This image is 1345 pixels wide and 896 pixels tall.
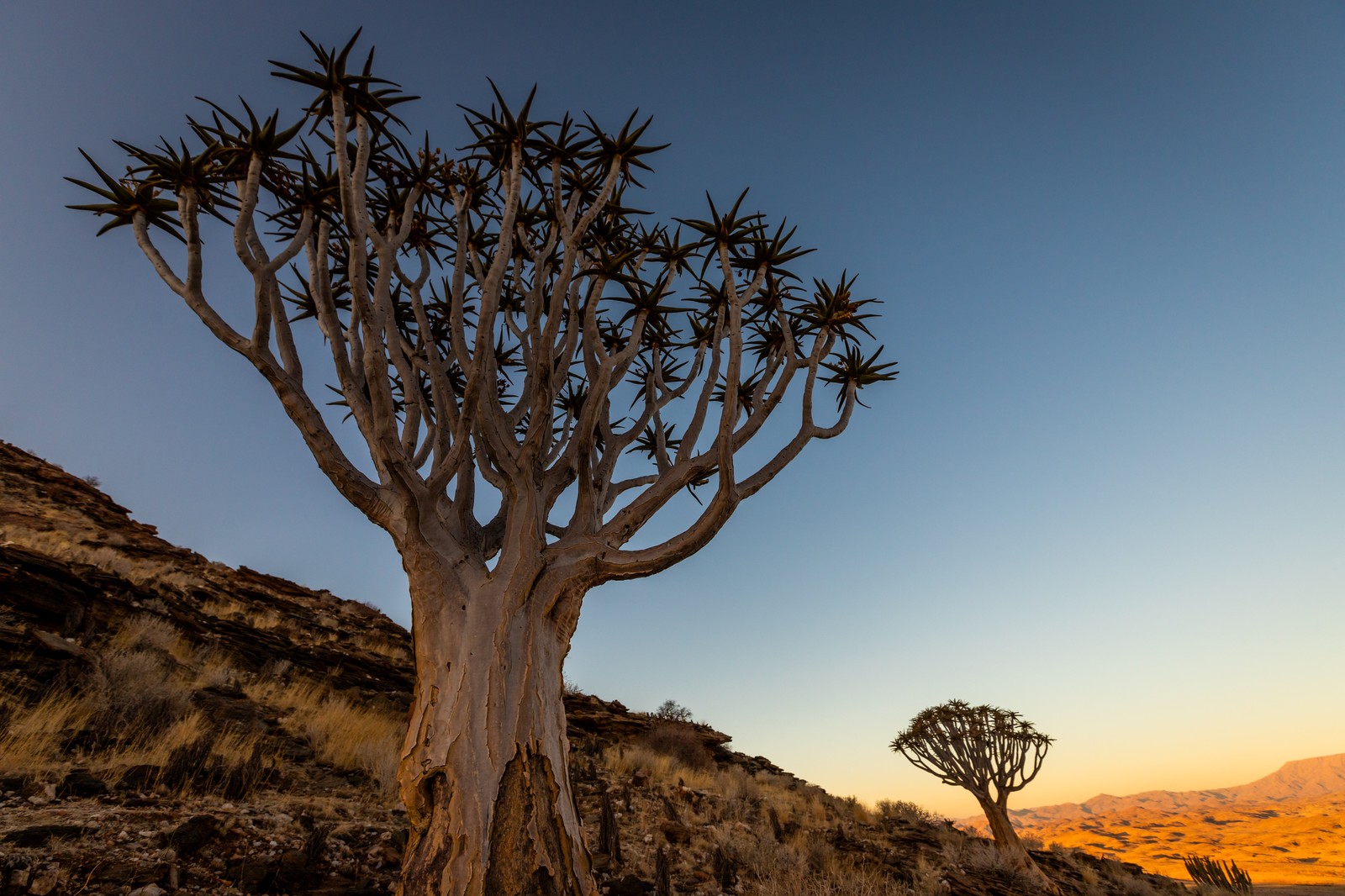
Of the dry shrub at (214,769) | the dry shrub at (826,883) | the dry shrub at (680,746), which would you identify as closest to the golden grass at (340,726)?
the dry shrub at (214,769)

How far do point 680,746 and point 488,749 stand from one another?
404 inches

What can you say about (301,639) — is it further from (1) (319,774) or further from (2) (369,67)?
(2) (369,67)

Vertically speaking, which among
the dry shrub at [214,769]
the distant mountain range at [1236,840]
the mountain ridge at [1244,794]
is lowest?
the mountain ridge at [1244,794]

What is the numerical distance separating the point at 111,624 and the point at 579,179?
28.5 feet

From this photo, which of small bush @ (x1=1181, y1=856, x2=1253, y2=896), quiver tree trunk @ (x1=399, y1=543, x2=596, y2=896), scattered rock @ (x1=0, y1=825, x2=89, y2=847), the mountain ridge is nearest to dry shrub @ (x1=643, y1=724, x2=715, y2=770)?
quiver tree trunk @ (x1=399, y1=543, x2=596, y2=896)

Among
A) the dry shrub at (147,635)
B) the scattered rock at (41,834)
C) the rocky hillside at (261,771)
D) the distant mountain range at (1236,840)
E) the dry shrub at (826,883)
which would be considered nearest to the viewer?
the scattered rock at (41,834)

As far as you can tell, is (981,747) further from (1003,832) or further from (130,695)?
(130,695)

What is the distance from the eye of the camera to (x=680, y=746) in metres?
13.6

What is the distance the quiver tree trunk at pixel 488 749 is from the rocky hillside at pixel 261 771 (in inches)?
43.1

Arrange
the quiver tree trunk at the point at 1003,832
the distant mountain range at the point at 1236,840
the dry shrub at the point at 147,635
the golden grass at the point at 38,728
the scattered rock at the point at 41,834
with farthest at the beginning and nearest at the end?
the distant mountain range at the point at 1236,840 < the quiver tree trunk at the point at 1003,832 < the dry shrub at the point at 147,635 < the golden grass at the point at 38,728 < the scattered rock at the point at 41,834

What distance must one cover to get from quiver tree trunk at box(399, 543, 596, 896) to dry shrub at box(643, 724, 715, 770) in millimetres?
8844

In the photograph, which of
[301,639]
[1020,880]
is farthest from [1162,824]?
[301,639]

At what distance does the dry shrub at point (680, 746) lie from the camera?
13148 millimetres

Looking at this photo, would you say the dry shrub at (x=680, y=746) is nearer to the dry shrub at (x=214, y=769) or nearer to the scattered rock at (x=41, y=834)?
the dry shrub at (x=214, y=769)
